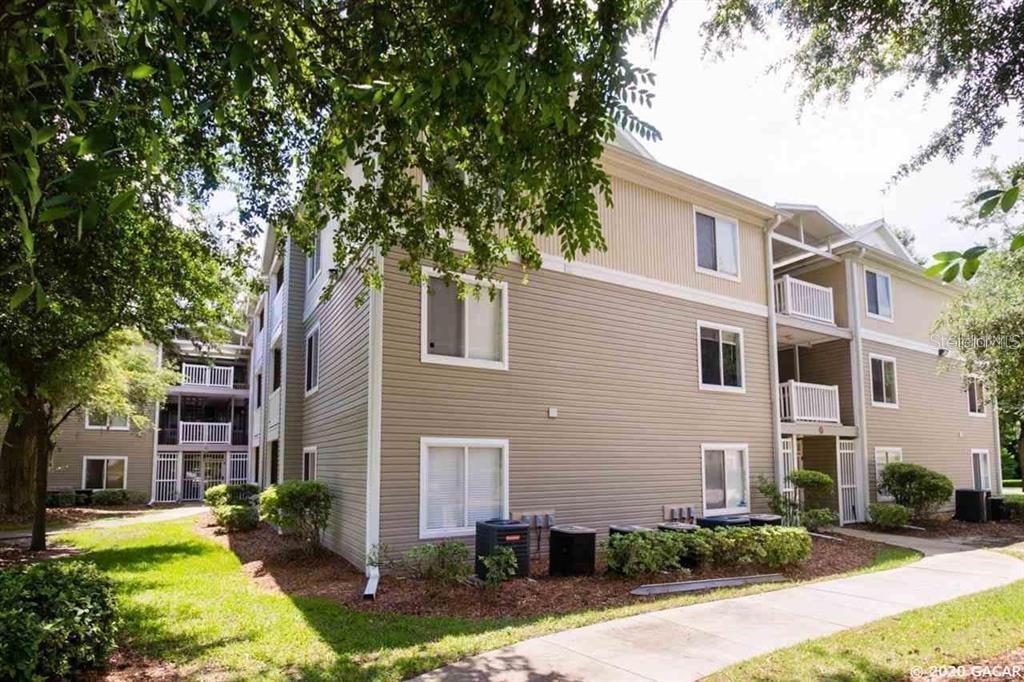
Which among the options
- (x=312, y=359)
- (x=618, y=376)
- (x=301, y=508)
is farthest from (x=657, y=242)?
(x=301, y=508)

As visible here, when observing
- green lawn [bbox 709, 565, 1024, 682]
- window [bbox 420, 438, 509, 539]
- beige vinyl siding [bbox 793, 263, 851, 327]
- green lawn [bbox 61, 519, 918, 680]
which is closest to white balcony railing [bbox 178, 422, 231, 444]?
green lawn [bbox 61, 519, 918, 680]

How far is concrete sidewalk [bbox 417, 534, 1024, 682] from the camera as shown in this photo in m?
5.98

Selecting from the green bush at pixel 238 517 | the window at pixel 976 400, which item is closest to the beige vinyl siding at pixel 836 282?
the window at pixel 976 400

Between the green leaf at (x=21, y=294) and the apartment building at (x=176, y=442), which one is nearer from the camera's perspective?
the green leaf at (x=21, y=294)

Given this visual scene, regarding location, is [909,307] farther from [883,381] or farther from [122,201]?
[122,201]

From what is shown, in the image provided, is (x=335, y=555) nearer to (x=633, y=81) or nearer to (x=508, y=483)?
(x=508, y=483)

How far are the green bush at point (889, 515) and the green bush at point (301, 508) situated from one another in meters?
13.6

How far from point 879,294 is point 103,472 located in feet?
99.6

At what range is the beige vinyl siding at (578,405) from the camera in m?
10.7

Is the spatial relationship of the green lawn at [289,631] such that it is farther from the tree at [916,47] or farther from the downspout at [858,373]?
the downspout at [858,373]

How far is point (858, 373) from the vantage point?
740 inches

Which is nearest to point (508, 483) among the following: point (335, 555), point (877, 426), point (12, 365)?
point (335, 555)

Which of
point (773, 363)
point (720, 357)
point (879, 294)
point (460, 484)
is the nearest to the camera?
point (460, 484)

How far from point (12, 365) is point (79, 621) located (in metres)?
10.3
